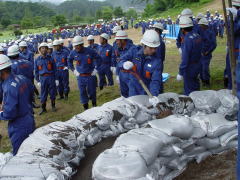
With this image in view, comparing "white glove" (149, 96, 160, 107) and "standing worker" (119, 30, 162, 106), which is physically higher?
"standing worker" (119, 30, 162, 106)

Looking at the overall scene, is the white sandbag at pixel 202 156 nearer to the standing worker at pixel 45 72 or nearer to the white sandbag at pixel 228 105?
the white sandbag at pixel 228 105

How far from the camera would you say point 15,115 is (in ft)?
12.6

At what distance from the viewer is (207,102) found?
4074mm

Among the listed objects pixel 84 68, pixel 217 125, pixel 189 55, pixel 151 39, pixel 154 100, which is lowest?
pixel 217 125

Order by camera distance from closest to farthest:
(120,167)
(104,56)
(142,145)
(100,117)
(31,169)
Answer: (120,167) → (31,169) → (142,145) → (100,117) → (104,56)

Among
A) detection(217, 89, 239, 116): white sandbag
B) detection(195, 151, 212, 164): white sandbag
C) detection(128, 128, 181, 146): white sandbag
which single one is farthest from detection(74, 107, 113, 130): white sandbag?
detection(217, 89, 239, 116): white sandbag

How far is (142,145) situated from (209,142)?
3.92 feet

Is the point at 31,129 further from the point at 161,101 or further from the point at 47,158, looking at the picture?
the point at 161,101

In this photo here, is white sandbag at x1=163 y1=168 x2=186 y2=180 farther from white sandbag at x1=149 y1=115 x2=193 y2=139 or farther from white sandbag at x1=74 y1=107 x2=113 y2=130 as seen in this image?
white sandbag at x1=74 y1=107 x2=113 y2=130

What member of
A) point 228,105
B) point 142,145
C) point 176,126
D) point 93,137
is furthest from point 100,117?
point 228,105

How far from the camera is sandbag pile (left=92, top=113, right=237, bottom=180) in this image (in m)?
2.31

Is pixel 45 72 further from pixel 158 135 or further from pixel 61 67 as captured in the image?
pixel 158 135

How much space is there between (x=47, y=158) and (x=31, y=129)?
1.32m

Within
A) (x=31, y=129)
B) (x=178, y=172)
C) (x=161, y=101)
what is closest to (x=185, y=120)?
(x=178, y=172)
